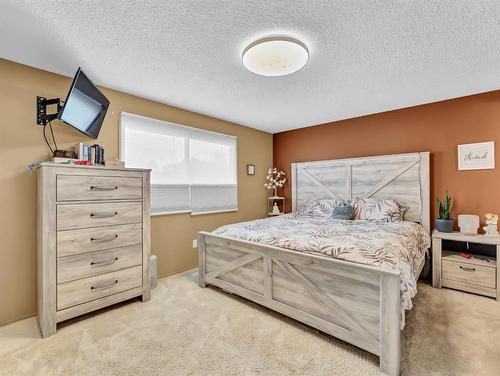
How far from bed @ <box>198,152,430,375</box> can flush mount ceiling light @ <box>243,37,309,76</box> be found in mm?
1483

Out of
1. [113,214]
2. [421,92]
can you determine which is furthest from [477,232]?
[113,214]

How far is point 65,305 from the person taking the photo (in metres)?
2.10

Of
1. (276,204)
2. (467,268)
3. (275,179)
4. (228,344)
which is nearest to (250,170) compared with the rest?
(275,179)

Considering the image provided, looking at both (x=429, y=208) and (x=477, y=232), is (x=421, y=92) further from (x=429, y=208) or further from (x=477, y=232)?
(x=477, y=232)

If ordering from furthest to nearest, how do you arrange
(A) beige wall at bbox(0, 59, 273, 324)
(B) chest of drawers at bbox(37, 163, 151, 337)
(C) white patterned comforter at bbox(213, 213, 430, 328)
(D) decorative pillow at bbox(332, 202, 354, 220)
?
(D) decorative pillow at bbox(332, 202, 354, 220) → (A) beige wall at bbox(0, 59, 273, 324) → (B) chest of drawers at bbox(37, 163, 151, 337) → (C) white patterned comforter at bbox(213, 213, 430, 328)

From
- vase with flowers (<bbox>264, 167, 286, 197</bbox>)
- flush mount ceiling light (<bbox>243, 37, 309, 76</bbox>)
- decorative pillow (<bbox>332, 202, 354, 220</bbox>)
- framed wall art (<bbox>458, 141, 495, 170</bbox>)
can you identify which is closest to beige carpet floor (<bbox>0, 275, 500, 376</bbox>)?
decorative pillow (<bbox>332, 202, 354, 220</bbox>)

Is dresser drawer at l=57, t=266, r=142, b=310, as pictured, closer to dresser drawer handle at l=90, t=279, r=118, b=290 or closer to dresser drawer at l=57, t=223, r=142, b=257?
dresser drawer handle at l=90, t=279, r=118, b=290

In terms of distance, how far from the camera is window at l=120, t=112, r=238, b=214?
10.2 feet

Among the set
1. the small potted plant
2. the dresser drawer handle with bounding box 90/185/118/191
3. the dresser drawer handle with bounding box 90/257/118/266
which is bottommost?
the dresser drawer handle with bounding box 90/257/118/266

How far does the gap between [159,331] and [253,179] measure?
304cm

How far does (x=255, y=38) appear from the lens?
1.92 meters

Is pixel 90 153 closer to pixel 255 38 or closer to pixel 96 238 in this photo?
pixel 96 238

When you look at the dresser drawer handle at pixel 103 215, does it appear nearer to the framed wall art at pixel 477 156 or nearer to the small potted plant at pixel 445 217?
the small potted plant at pixel 445 217

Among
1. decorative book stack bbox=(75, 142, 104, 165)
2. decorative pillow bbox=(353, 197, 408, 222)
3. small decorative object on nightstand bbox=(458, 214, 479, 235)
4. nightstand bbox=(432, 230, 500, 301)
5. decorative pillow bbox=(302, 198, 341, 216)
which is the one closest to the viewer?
decorative book stack bbox=(75, 142, 104, 165)
